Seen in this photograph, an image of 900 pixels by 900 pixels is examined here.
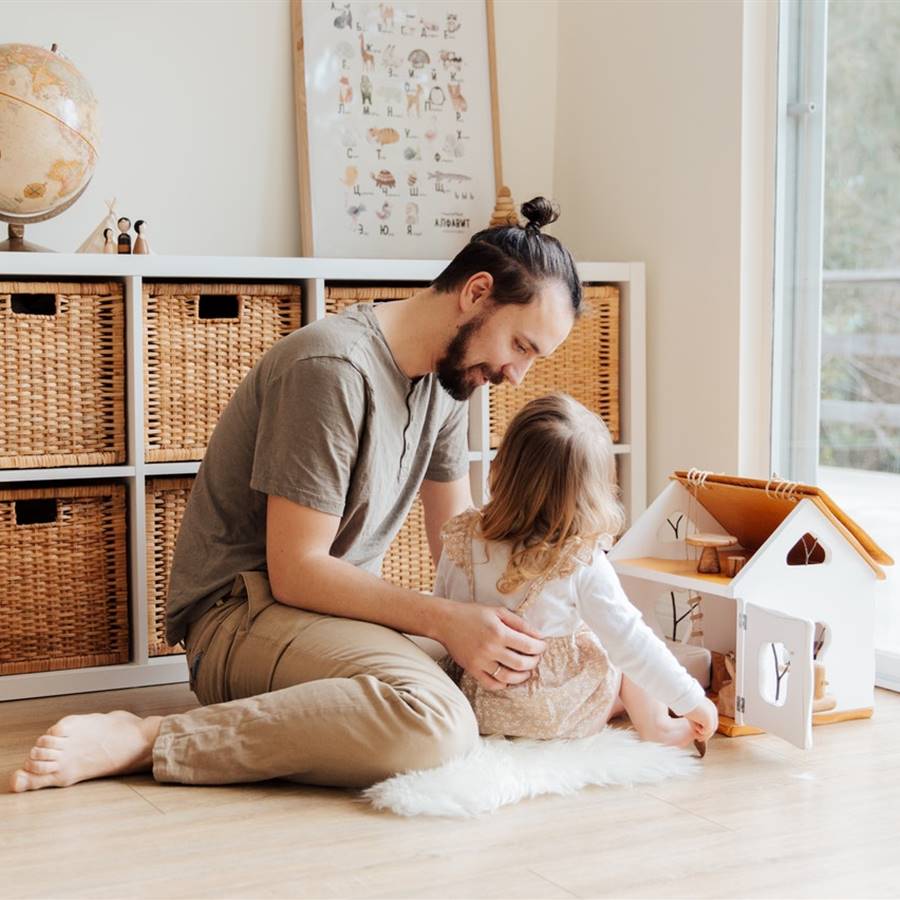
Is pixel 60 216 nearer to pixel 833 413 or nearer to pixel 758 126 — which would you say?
pixel 758 126

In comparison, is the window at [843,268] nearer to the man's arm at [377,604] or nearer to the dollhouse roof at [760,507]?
the dollhouse roof at [760,507]

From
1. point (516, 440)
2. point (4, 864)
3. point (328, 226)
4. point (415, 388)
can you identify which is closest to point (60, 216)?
point (328, 226)

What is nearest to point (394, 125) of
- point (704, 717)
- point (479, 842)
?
point (704, 717)

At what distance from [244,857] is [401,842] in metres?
0.18

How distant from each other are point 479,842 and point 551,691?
39cm

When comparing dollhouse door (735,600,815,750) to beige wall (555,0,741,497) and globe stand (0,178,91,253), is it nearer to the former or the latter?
beige wall (555,0,741,497)

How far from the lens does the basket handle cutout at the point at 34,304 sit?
2.38 metres

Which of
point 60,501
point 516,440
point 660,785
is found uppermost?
point 516,440

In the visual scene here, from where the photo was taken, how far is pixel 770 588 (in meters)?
2.08

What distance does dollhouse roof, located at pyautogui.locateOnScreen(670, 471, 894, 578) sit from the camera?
2113 mm

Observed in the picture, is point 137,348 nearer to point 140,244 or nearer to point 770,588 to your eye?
point 140,244

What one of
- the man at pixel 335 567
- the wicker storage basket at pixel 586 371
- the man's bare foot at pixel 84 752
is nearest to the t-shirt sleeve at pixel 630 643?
the man at pixel 335 567

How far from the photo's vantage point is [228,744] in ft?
5.71

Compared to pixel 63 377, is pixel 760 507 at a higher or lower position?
lower
